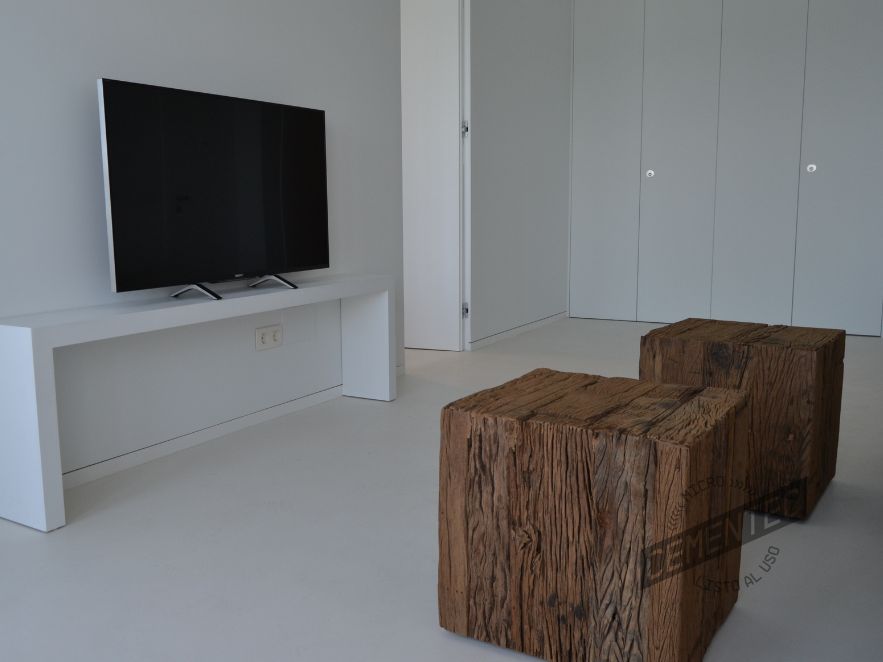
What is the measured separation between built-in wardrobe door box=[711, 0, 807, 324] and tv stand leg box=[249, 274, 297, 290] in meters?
3.70

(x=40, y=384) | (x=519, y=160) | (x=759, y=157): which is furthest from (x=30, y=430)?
(x=759, y=157)

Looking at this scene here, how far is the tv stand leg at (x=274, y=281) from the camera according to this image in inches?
129

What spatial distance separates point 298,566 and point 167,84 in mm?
1805

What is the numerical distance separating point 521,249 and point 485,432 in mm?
4181

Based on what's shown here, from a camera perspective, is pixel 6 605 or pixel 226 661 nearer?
pixel 226 661

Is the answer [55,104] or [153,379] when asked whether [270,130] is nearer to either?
[55,104]

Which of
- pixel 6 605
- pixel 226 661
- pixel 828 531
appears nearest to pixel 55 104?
pixel 6 605

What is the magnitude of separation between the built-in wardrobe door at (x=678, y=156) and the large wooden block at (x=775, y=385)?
3554 millimetres

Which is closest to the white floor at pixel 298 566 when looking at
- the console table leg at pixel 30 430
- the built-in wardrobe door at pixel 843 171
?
the console table leg at pixel 30 430

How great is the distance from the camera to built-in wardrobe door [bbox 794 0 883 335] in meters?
5.25

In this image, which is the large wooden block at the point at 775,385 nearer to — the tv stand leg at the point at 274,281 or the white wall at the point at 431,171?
the tv stand leg at the point at 274,281

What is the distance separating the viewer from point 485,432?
1.60 metres

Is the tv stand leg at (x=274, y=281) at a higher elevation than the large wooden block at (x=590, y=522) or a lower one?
higher

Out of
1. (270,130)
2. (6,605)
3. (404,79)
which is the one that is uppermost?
(404,79)
